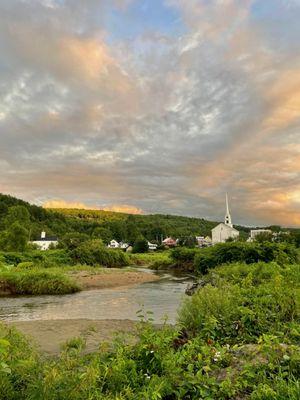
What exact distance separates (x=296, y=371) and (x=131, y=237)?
135 metres

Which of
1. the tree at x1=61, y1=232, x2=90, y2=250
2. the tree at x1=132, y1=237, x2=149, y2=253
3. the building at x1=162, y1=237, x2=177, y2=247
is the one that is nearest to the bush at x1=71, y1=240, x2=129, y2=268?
the tree at x1=61, y1=232, x2=90, y2=250

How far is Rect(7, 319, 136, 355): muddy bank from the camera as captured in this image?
11711mm

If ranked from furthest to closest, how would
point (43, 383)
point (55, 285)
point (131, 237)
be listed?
point (131, 237)
point (55, 285)
point (43, 383)

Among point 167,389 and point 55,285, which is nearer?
point 167,389

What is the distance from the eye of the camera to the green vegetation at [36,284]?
2948 cm

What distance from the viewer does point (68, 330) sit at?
14.2 meters

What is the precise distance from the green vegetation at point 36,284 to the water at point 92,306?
1557 mm

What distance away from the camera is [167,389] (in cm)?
545

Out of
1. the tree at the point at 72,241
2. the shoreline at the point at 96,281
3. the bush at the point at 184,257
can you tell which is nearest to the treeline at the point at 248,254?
the shoreline at the point at 96,281

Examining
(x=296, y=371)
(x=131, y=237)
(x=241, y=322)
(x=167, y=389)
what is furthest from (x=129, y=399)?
(x=131, y=237)

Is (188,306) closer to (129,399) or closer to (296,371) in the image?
(296,371)

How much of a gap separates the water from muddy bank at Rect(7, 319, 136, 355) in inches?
85.7

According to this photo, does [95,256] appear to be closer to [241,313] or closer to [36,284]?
[36,284]

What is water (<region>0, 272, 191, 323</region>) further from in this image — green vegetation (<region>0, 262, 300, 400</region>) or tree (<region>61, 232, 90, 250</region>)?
tree (<region>61, 232, 90, 250</region>)
